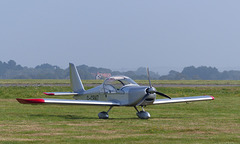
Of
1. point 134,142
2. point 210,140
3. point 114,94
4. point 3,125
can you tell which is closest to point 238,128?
point 210,140

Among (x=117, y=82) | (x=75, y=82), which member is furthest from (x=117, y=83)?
(x=75, y=82)

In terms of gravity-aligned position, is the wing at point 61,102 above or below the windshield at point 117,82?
below

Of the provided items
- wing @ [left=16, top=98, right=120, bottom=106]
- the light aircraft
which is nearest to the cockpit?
the light aircraft

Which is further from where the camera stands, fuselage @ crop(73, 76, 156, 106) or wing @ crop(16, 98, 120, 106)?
fuselage @ crop(73, 76, 156, 106)

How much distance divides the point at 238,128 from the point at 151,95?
4797 mm

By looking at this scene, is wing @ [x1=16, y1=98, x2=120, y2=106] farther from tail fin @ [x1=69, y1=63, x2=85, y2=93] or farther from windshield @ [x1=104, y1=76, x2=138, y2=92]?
tail fin @ [x1=69, y1=63, x2=85, y2=93]

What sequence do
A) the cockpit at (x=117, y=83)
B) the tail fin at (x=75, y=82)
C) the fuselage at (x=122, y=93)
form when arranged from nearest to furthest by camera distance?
the fuselage at (x=122, y=93)
the cockpit at (x=117, y=83)
the tail fin at (x=75, y=82)

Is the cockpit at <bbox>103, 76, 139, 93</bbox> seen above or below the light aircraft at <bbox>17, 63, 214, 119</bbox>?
above

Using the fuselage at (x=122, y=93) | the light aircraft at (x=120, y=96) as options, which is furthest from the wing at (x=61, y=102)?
the fuselage at (x=122, y=93)

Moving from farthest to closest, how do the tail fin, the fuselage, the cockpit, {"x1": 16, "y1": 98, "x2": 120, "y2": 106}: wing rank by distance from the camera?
the tail fin < the cockpit < the fuselage < {"x1": 16, "y1": 98, "x2": 120, "y2": 106}: wing

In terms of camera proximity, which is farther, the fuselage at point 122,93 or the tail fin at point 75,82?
the tail fin at point 75,82

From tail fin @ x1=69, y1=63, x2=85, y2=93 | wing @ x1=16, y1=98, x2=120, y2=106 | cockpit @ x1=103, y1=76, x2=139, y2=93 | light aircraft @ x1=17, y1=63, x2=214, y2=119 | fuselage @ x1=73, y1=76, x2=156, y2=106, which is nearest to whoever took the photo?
wing @ x1=16, y1=98, x2=120, y2=106

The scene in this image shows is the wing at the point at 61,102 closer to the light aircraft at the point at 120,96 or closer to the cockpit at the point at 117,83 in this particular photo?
the light aircraft at the point at 120,96

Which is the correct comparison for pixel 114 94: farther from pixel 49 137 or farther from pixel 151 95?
pixel 49 137
